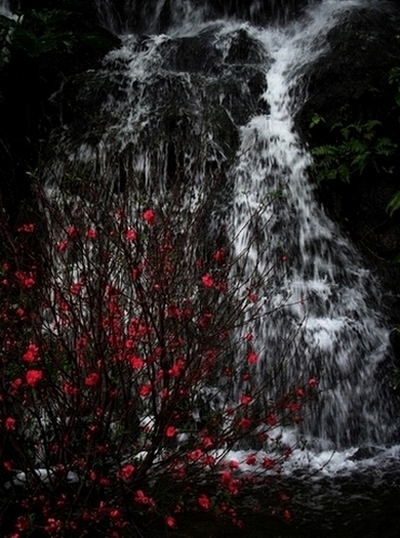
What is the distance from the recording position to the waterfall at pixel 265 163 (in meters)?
6.25

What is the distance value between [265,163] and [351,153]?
1164 millimetres

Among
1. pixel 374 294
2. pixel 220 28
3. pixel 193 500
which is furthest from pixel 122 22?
pixel 193 500

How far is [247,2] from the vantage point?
1207 centimetres

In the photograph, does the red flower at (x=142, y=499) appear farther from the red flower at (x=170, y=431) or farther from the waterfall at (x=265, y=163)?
the waterfall at (x=265, y=163)

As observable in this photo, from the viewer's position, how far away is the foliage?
7.88m

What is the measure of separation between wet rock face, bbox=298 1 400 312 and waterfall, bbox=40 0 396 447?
0.26 m

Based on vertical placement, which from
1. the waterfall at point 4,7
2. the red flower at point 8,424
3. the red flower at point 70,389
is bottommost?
the red flower at point 8,424

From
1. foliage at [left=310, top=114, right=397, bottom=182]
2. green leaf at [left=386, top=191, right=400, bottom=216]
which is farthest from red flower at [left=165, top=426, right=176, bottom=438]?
foliage at [left=310, top=114, right=397, bottom=182]

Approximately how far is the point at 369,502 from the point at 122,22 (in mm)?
11269

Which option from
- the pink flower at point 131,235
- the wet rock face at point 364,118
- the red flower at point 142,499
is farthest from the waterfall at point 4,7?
the red flower at point 142,499

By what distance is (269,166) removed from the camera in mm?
8000

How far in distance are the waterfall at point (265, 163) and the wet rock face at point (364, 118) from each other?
26 centimetres

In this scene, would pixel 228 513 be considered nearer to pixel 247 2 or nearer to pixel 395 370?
pixel 395 370

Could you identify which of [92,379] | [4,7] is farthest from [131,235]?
[4,7]
